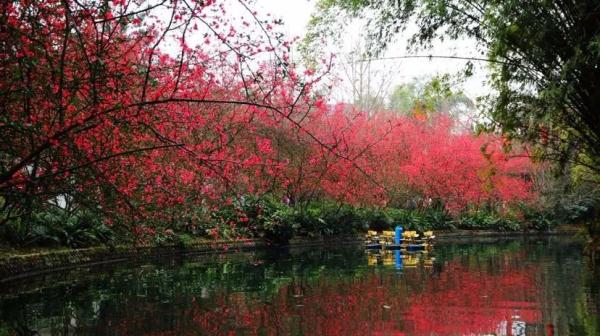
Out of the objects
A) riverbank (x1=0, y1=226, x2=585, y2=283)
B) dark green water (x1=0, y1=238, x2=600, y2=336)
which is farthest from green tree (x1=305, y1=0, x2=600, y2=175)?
riverbank (x1=0, y1=226, x2=585, y2=283)

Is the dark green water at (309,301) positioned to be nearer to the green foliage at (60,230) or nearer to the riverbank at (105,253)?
the riverbank at (105,253)

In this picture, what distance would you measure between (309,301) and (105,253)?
27.2 ft

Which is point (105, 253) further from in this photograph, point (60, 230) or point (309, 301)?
point (309, 301)

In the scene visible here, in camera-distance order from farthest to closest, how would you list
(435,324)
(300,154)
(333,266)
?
(300,154), (333,266), (435,324)

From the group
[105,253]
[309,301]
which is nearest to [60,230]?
[105,253]

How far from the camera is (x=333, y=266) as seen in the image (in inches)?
592

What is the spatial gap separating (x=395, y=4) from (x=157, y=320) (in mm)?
6137

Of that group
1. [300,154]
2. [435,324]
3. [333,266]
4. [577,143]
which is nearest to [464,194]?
[300,154]

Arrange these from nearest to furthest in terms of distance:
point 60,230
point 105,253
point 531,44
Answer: point 531,44 < point 60,230 < point 105,253

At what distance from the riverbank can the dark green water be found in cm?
45

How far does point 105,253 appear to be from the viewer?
1557 centimetres

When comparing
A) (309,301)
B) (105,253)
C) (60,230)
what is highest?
(60,230)

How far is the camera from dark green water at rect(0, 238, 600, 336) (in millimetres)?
6910

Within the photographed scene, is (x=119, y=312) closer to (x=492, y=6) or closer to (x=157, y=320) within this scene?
(x=157, y=320)
